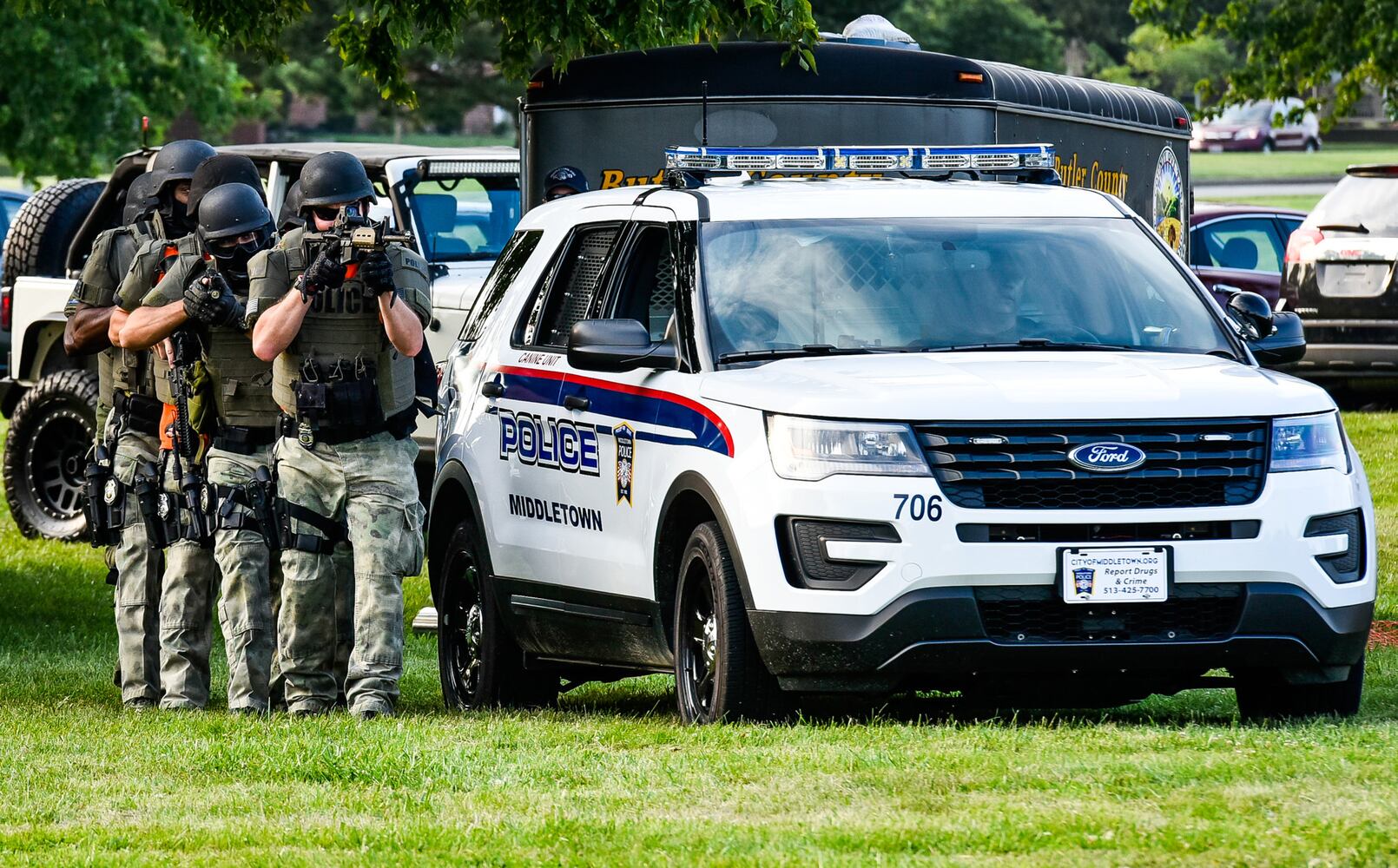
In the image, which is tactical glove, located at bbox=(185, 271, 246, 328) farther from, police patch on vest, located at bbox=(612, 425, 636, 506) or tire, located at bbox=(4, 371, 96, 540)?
tire, located at bbox=(4, 371, 96, 540)

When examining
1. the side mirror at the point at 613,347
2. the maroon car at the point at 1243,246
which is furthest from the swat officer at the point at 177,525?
the maroon car at the point at 1243,246

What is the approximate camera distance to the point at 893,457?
6.77 metres

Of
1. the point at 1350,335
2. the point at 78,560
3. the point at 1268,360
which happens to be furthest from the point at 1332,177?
the point at 1268,360

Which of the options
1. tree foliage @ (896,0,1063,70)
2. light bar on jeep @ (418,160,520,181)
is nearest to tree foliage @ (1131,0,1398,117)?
light bar on jeep @ (418,160,520,181)

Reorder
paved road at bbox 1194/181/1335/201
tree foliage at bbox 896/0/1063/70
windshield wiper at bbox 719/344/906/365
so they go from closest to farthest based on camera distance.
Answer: windshield wiper at bbox 719/344/906/365
paved road at bbox 1194/181/1335/201
tree foliage at bbox 896/0/1063/70

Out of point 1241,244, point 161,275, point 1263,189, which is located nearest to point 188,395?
point 161,275

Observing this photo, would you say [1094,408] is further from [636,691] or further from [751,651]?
[636,691]

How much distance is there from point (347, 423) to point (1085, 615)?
2.67m

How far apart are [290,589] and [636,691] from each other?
2.04m

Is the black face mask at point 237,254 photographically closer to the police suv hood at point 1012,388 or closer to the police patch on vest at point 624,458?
the police patch on vest at point 624,458

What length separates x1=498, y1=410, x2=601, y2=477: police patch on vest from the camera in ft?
26.5

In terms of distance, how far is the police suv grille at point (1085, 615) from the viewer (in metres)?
6.75

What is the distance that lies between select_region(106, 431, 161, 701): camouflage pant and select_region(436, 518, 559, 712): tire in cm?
108

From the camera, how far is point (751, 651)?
23.2 ft
